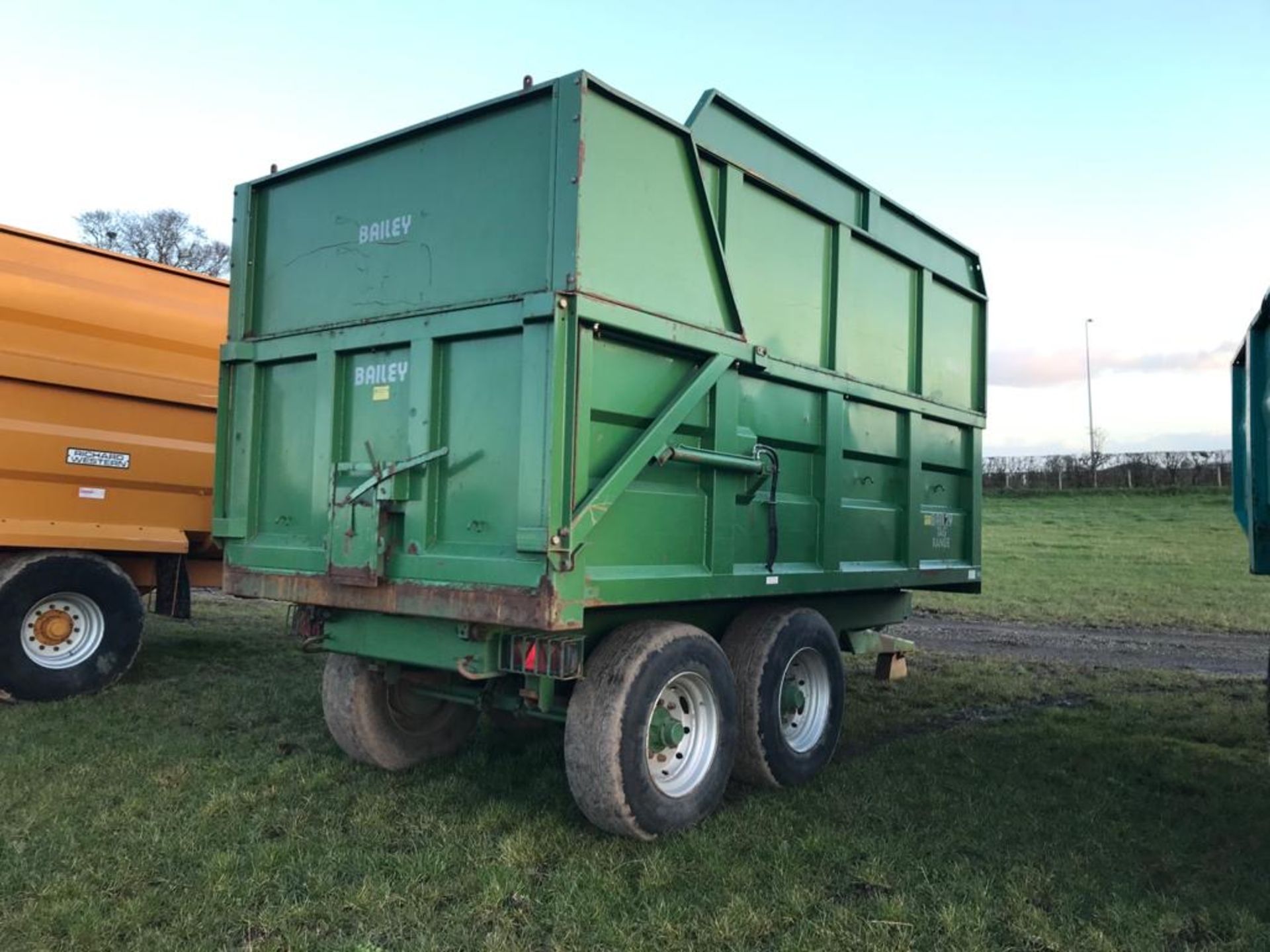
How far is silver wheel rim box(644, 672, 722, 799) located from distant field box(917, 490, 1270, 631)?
9.54 metres

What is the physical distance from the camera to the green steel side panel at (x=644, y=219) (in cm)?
416

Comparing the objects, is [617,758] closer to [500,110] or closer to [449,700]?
[449,700]

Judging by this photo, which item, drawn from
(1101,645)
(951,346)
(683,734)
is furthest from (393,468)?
(1101,645)

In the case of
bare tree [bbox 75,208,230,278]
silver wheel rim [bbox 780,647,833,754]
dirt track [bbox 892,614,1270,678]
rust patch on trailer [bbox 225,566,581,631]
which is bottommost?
dirt track [bbox 892,614,1270,678]

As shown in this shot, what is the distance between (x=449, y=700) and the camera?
16.6 feet

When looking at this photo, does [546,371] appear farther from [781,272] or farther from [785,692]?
[785,692]

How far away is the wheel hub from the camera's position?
717 centimetres

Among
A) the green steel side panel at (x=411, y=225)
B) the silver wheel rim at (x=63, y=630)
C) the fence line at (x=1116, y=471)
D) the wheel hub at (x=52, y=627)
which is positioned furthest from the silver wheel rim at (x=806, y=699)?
the fence line at (x=1116, y=471)

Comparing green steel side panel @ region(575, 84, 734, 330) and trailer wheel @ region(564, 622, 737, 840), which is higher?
green steel side panel @ region(575, 84, 734, 330)

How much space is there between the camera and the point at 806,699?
566 centimetres

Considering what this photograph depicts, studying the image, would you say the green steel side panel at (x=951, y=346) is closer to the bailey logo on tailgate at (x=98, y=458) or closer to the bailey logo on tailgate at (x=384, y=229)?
the bailey logo on tailgate at (x=384, y=229)

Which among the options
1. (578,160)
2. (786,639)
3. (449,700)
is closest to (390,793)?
(449,700)

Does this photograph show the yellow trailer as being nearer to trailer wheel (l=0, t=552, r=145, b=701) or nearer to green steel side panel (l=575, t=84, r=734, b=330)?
trailer wheel (l=0, t=552, r=145, b=701)

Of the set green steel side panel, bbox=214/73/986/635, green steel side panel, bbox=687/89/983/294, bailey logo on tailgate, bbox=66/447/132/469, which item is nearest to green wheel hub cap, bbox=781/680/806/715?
green steel side panel, bbox=214/73/986/635
